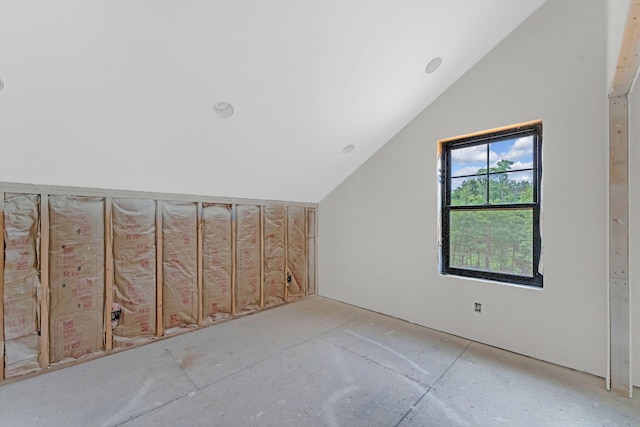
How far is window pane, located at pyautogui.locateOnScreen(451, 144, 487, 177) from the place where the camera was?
295cm

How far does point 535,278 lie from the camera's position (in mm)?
2578

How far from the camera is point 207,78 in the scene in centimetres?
196

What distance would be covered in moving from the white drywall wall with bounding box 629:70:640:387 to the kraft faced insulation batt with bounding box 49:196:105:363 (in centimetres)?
456

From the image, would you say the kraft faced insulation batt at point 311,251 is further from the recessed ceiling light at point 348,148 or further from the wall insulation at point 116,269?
the recessed ceiling light at point 348,148

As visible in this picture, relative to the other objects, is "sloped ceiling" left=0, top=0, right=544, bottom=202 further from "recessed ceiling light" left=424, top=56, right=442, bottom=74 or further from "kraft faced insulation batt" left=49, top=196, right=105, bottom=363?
"kraft faced insulation batt" left=49, top=196, right=105, bottom=363

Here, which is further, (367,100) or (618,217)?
(367,100)

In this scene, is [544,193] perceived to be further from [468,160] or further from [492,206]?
[468,160]

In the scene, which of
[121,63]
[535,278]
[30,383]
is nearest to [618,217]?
[535,278]

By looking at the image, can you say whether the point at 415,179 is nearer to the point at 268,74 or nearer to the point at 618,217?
the point at 618,217

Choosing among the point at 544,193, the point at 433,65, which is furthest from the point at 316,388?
the point at 433,65

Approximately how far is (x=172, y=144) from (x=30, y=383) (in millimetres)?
2248

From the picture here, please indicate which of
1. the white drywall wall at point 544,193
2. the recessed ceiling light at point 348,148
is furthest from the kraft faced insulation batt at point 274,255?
the white drywall wall at point 544,193

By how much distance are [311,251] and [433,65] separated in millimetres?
3208

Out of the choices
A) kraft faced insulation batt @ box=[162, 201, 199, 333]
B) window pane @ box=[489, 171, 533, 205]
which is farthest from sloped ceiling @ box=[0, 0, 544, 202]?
window pane @ box=[489, 171, 533, 205]
